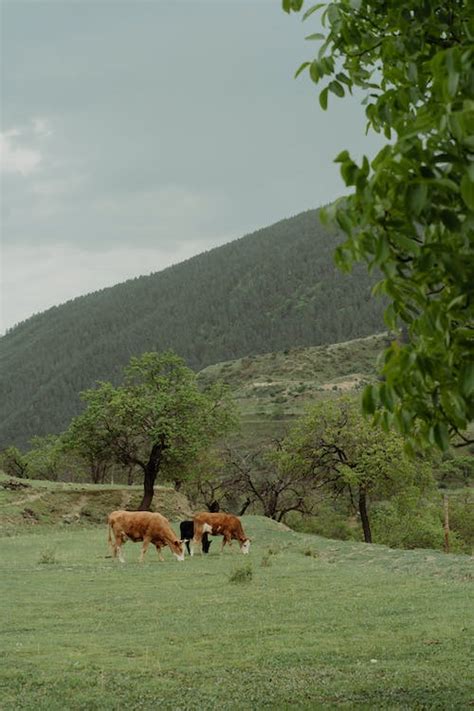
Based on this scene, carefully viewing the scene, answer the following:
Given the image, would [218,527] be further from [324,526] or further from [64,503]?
[324,526]

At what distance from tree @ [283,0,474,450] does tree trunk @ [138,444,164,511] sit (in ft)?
137

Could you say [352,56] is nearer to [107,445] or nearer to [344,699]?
[344,699]

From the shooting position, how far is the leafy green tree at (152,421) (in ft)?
156

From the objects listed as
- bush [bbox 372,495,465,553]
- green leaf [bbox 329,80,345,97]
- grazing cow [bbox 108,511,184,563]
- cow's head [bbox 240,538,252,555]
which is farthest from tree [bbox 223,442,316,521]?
green leaf [bbox 329,80,345,97]

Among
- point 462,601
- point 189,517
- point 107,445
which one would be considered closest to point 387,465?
point 189,517

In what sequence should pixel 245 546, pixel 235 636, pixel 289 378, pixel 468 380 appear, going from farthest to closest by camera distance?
pixel 289 378, pixel 245 546, pixel 235 636, pixel 468 380

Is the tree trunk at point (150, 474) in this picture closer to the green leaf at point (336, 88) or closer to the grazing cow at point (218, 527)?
the grazing cow at point (218, 527)

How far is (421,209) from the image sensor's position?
12.8 ft

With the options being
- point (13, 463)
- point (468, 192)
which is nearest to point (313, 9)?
point (468, 192)

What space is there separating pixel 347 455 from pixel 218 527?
18579 millimetres

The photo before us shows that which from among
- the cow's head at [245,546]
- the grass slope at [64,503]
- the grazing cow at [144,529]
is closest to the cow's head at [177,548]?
the grazing cow at [144,529]

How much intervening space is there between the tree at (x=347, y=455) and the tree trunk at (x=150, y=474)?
7634 mm

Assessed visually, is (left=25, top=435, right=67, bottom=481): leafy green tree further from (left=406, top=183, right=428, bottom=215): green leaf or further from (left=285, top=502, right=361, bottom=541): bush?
(left=406, top=183, right=428, bottom=215): green leaf

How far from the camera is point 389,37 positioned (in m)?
5.88
